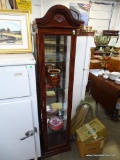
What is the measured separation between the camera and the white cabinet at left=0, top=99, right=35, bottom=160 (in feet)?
3.81

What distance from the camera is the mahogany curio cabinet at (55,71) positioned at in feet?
3.51

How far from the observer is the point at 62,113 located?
180cm

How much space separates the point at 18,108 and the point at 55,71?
601mm

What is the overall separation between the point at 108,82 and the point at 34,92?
1.64 meters

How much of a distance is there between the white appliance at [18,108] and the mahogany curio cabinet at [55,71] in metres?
0.13

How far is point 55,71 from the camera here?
1441 millimetres

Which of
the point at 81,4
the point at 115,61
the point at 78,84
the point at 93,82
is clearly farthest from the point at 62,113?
the point at 81,4

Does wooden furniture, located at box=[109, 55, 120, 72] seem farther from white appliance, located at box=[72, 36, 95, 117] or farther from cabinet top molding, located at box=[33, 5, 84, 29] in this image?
cabinet top molding, located at box=[33, 5, 84, 29]

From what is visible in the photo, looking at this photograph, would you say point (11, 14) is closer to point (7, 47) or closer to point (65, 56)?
point (7, 47)

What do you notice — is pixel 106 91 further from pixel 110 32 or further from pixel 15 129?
pixel 110 32

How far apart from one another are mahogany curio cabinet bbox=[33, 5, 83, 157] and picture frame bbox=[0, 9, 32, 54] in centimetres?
14

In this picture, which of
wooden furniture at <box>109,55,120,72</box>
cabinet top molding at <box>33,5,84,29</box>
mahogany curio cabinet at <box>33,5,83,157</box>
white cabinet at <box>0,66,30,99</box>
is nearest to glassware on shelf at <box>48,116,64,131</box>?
mahogany curio cabinet at <box>33,5,83,157</box>

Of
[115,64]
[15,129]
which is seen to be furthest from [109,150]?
[115,64]

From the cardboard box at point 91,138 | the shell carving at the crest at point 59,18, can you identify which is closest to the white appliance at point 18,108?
the shell carving at the crest at point 59,18
